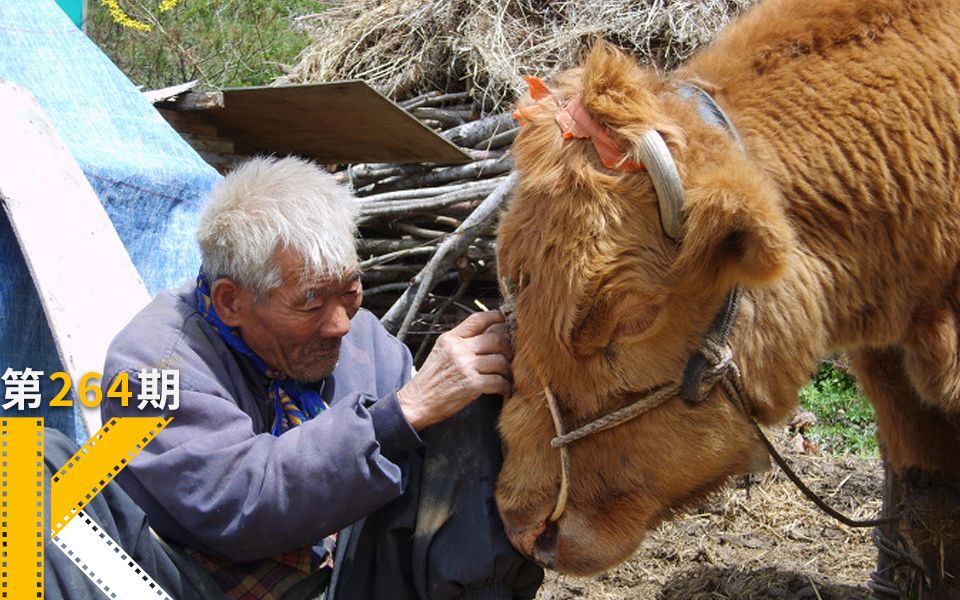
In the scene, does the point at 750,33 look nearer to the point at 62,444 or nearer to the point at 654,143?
the point at 654,143

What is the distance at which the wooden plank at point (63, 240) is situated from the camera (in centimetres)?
368

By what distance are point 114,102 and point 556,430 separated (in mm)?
3457

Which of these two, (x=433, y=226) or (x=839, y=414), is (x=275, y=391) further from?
(x=839, y=414)

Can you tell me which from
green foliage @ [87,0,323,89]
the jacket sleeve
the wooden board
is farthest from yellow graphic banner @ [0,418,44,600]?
green foliage @ [87,0,323,89]

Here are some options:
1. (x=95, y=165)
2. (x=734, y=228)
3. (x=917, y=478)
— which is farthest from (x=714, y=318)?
(x=95, y=165)

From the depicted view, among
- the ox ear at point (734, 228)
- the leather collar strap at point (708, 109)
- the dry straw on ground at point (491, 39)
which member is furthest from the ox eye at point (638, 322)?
the dry straw on ground at point (491, 39)

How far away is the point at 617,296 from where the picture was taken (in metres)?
2.46

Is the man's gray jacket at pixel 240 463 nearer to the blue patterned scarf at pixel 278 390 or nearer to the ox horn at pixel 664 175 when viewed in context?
the blue patterned scarf at pixel 278 390

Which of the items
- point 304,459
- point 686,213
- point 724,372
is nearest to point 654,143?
point 686,213

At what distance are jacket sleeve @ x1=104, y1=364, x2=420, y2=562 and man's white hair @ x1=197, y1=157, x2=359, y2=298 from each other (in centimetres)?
41

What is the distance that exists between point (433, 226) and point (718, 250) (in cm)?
487

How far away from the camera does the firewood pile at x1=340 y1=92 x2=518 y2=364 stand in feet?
21.8

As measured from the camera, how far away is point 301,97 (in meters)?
5.43

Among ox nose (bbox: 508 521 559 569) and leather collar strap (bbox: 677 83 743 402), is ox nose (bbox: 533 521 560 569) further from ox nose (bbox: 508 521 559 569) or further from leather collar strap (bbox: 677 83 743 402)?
leather collar strap (bbox: 677 83 743 402)
